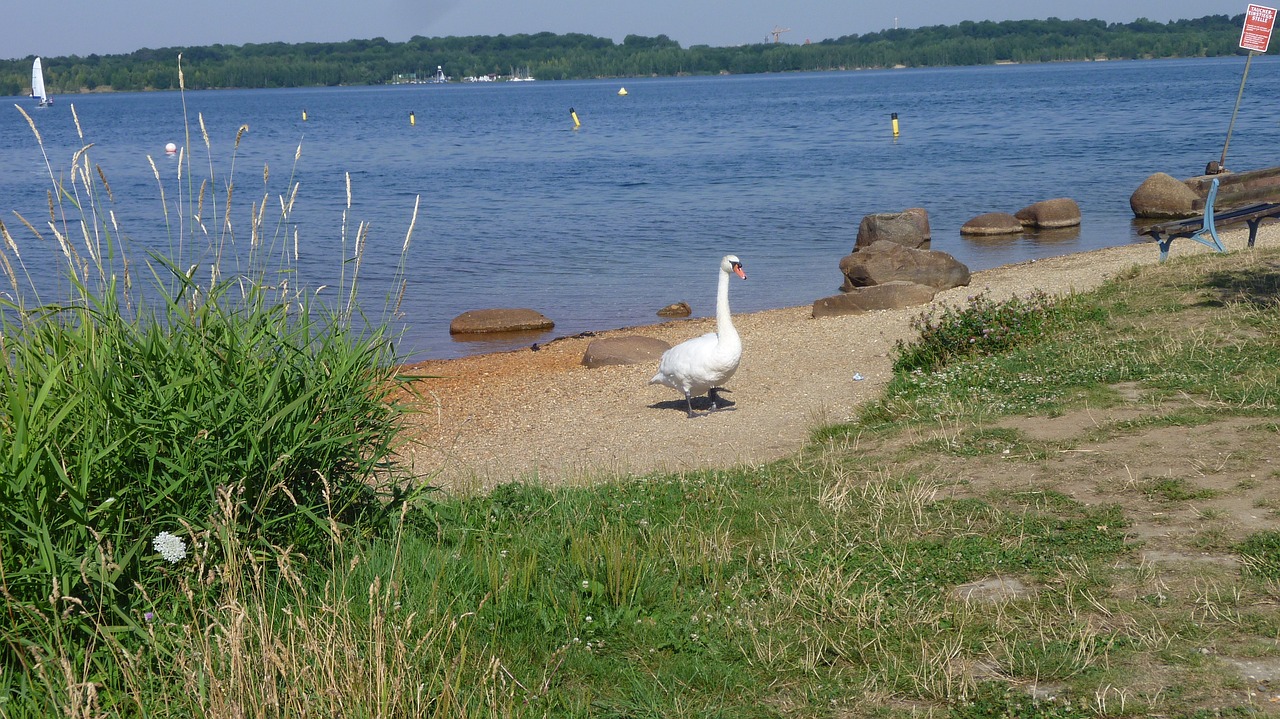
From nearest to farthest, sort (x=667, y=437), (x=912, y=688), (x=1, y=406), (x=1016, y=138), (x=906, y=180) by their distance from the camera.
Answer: (x=912, y=688), (x=1, y=406), (x=667, y=437), (x=906, y=180), (x=1016, y=138)

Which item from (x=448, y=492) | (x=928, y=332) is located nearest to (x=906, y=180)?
(x=928, y=332)

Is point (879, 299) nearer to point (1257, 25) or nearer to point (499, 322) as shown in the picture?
→ point (499, 322)

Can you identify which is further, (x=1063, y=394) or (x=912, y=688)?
(x=1063, y=394)

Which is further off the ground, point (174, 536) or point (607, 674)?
point (174, 536)

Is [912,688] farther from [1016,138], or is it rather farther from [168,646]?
[1016,138]

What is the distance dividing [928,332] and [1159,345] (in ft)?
6.08

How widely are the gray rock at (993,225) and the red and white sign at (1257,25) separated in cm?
615

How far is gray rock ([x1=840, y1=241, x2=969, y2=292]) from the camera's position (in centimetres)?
1706

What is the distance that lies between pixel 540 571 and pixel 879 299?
11100 millimetres

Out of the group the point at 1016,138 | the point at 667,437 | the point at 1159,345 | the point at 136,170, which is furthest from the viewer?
the point at 1016,138

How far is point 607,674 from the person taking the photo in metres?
3.91

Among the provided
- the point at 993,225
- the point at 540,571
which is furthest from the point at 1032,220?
the point at 540,571

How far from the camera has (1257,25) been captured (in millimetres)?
21453

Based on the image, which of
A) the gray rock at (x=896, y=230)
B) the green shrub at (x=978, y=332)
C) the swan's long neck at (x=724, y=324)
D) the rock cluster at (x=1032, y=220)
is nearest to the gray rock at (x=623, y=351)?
the swan's long neck at (x=724, y=324)
